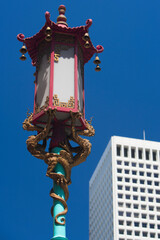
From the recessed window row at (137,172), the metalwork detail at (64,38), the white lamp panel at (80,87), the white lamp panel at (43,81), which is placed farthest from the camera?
the recessed window row at (137,172)

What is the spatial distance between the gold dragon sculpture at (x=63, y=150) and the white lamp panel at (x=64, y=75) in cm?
78

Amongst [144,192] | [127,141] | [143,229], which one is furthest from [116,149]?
[143,229]

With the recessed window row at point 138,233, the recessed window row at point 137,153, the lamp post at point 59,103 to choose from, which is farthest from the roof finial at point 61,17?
the recessed window row at point 137,153

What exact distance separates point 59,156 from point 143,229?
102m

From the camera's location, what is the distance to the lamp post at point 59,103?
46.8 ft

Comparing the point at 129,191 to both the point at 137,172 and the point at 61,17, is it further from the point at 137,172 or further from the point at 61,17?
the point at 61,17

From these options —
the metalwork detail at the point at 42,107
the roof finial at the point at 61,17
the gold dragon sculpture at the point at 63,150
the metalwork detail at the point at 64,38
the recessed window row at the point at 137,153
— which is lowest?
the gold dragon sculpture at the point at 63,150

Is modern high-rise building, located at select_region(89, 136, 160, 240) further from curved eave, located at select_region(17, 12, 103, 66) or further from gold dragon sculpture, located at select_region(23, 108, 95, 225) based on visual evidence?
gold dragon sculpture, located at select_region(23, 108, 95, 225)

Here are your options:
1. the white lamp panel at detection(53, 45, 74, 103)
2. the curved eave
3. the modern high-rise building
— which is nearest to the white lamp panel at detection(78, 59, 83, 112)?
the white lamp panel at detection(53, 45, 74, 103)

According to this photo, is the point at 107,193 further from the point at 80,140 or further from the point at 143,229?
the point at 80,140

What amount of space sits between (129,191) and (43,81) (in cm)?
10365

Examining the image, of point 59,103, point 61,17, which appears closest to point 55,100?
point 59,103

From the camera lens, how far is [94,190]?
13500 cm

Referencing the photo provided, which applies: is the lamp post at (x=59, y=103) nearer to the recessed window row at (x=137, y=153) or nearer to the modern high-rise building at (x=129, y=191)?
the modern high-rise building at (x=129, y=191)
